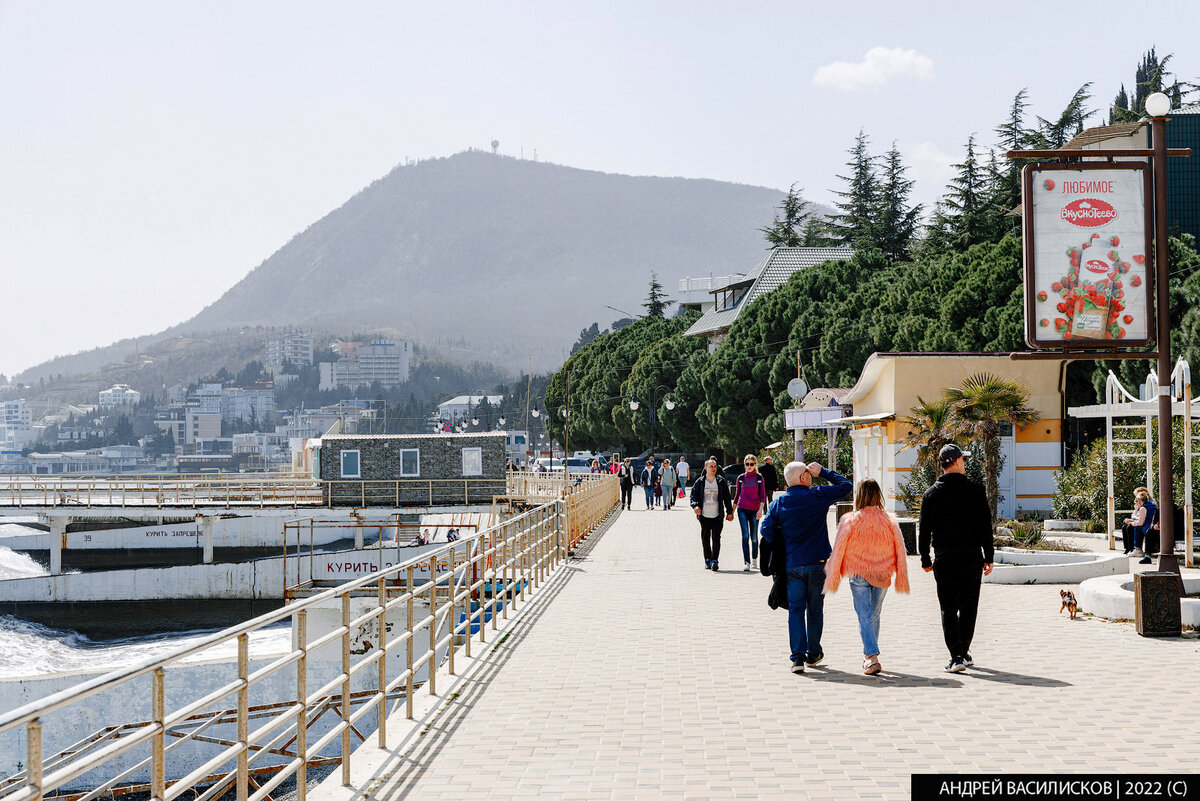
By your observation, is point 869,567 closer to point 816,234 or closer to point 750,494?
point 750,494

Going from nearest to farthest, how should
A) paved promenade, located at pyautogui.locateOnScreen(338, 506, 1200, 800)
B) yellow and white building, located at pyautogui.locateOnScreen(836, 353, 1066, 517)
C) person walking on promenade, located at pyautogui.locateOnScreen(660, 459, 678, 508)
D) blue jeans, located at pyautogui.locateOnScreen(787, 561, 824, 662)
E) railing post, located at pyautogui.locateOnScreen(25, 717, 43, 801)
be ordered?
railing post, located at pyautogui.locateOnScreen(25, 717, 43, 801), paved promenade, located at pyautogui.locateOnScreen(338, 506, 1200, 800), blue jeans, located at pyautogui.locateOnScreen(787, 561, 824, 662), yellow and white building, located at pyautogui.locateOnScreen(836, 353, 1066, 517), person walking on promenade, located at pyautogui.locateOnScreen(660, 459, 678, 508)

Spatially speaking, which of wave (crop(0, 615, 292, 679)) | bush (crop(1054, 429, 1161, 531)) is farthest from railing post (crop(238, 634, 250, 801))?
wave (crop(0, 615, 292, 679))

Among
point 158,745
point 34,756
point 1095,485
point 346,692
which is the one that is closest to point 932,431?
point 1095,485

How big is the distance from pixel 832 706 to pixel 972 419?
49.0ft

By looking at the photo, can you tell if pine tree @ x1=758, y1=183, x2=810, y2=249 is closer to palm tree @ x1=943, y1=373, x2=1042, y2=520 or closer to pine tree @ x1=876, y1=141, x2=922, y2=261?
pine tree @ x1=876, y1=141, x2=922, y2=261

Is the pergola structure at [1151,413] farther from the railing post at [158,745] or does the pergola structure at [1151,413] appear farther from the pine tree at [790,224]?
the pine tree at [790,224]

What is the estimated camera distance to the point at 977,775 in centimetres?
558

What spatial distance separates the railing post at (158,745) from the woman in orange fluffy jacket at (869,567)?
564cm

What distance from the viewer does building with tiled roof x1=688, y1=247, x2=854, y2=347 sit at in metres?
78.1

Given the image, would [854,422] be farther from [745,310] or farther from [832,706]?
[745,310]

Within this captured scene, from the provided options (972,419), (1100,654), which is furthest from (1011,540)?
(1100,654)

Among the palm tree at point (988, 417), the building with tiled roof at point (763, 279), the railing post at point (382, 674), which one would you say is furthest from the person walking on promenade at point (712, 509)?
the building with tiled roof at point (763, 279)

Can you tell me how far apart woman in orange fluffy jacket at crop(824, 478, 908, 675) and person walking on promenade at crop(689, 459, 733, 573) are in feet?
27.5

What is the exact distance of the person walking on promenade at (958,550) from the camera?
8.71 m
